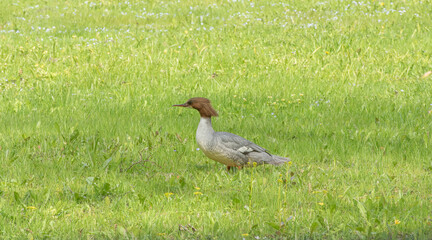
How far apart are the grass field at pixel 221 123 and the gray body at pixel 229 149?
0.17 m

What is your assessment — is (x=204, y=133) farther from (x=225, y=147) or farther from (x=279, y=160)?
(x=279, y=160)

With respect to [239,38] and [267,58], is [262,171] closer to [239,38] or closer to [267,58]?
[267,58]

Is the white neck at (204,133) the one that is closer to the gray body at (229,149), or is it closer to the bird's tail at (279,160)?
the gray body at (229,149)

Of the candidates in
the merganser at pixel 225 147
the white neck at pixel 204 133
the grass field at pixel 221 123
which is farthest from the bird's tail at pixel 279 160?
the white neck at pixel 204 133

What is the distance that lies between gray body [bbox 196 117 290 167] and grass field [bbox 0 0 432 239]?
0.56ft

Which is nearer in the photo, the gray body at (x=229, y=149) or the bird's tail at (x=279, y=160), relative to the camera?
the gray body at (x=229, y=149)

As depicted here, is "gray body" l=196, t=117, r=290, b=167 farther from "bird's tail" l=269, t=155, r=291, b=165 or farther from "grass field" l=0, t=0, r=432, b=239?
"grass field" l=0, t=0, r=432, b=239

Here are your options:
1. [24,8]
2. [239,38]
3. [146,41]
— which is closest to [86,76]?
[146,41]

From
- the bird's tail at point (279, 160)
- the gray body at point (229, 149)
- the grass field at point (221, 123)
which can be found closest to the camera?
the grass field at point (221, 123)

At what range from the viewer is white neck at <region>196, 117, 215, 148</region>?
5.75 metres

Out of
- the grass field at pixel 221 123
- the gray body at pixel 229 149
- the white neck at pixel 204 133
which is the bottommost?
the grass field at pixel 221 123

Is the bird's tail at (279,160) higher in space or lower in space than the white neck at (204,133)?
lower

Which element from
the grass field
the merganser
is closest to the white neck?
the merganser

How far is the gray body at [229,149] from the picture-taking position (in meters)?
5.71
